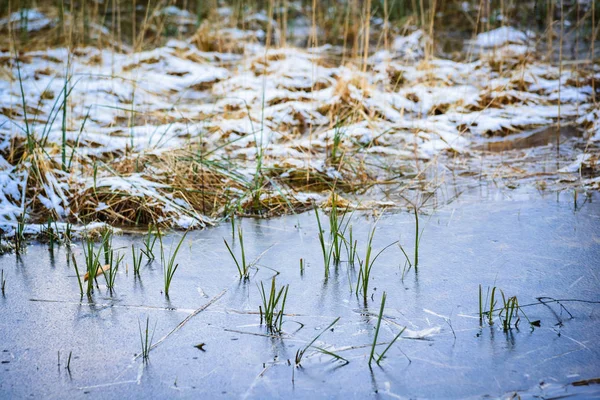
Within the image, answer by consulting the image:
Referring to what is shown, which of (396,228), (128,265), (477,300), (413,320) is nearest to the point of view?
(413,320)

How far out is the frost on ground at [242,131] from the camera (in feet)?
8.50

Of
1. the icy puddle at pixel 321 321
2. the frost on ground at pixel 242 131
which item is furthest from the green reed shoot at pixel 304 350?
the frost on ground at pixel 242 131

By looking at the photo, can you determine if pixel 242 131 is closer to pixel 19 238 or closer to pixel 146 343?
pixel 19 238

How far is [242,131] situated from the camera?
147 inches

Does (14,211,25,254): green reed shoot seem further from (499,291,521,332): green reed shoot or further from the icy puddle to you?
(499,291,521,332): green reed shoot

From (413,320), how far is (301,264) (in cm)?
45

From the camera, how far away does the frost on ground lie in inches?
102

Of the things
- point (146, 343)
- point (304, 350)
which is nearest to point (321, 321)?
point (304, 350)

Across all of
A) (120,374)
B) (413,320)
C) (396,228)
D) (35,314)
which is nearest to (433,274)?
(413,320)

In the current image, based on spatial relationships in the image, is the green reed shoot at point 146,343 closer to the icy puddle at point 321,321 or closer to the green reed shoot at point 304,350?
the icy puddle at point 321,321

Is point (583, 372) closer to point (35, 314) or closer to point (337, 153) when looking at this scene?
point (35, 314)

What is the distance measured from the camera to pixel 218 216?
101 inches

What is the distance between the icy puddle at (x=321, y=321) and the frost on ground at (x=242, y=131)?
46 centimetres

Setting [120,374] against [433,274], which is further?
[433,274]
